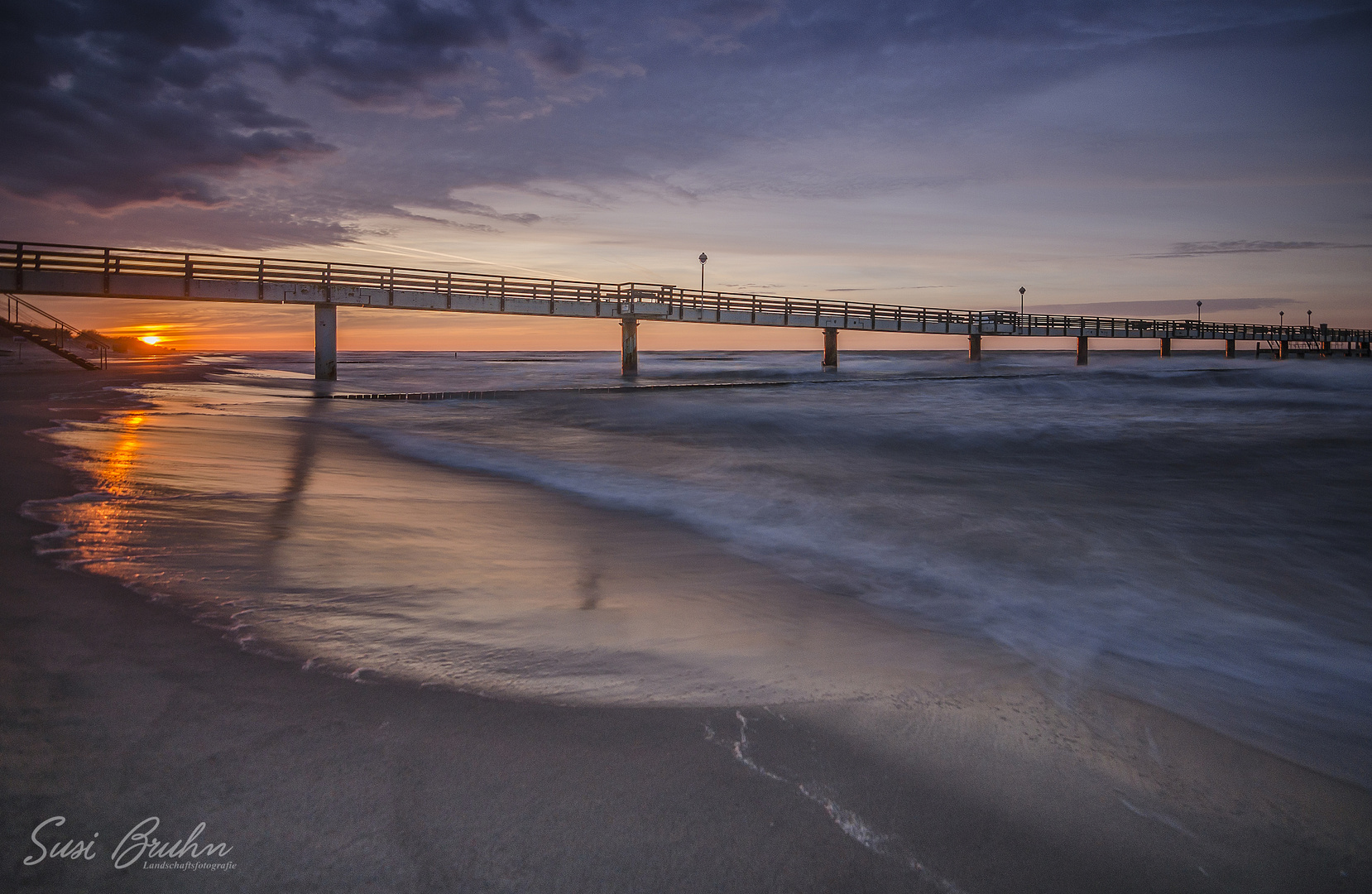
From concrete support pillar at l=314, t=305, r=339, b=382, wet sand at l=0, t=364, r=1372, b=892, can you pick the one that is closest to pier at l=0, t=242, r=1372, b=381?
concrete support pillar at l=314, t=305, r=339, b=382

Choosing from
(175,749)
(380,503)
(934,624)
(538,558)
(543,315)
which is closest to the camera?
(175,749)

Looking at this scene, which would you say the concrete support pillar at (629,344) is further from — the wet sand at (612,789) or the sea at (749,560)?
the wet sand at (612,789)

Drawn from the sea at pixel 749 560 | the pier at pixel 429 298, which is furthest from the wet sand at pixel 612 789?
the pier at pixel 429 298

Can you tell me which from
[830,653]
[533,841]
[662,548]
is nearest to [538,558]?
[662,548]

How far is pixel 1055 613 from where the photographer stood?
223 inches

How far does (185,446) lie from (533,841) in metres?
11.3

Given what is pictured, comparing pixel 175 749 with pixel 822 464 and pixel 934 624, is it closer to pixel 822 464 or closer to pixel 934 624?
pixel 934 624

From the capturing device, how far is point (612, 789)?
2738 mm

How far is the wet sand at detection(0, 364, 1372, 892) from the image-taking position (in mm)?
2346

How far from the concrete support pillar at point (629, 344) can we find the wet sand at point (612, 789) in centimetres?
3828

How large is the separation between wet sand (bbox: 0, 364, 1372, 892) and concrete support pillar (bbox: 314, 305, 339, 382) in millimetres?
30872

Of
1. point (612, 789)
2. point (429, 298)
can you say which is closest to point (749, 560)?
point (612, 789)

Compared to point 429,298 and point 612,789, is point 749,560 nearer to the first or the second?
point 612,789

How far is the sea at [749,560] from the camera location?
4.02m
